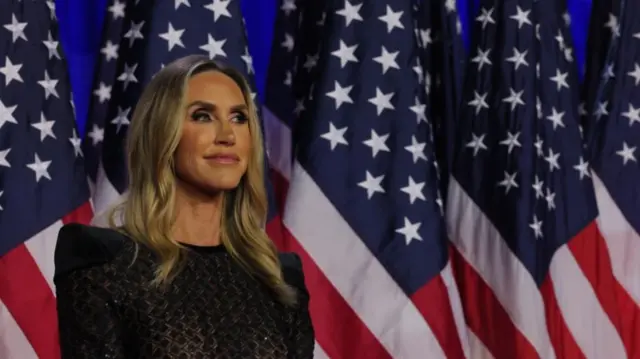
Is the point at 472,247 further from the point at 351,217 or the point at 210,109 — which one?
the point at 210,109

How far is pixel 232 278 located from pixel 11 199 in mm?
989

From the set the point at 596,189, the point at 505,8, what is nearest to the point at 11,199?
the point at 505,8

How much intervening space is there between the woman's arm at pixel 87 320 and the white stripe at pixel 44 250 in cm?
95

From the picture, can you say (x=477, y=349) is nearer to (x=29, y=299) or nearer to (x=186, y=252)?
(x=29, y=299)

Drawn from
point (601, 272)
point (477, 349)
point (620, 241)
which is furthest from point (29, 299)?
point (620, 241)

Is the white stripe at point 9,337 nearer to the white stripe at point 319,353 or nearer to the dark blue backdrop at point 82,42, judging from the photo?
the dark blue backdrop at point 82,42

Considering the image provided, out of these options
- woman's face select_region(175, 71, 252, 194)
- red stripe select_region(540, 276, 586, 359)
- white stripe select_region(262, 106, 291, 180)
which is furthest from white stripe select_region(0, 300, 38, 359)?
red stripe select_region(540, 276, 586, 359)

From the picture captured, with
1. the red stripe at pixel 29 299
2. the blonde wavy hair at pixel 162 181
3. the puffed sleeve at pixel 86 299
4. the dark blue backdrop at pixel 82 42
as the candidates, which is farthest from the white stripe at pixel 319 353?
the puffed sleeve at pixel 86 299

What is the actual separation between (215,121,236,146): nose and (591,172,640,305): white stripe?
1735 mm

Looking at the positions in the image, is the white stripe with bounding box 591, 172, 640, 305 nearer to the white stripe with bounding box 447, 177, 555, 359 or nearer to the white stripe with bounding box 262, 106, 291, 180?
the white stripe with bounding box 447, 177, 555, 359

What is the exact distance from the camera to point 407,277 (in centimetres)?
248

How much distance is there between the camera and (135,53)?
2.40 m

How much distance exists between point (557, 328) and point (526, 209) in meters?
0.38

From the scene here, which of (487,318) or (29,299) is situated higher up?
(29,299)
